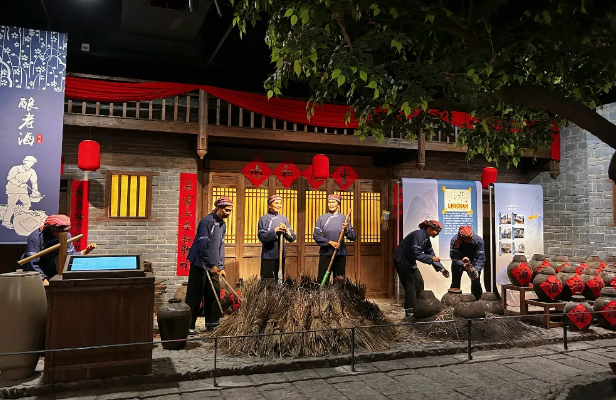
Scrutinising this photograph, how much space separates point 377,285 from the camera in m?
9.46

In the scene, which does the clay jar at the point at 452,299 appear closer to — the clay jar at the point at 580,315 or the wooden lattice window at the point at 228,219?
the clay jar at the point at 580,315

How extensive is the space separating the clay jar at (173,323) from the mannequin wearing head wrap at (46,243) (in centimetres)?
115

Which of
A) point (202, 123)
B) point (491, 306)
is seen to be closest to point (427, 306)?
point (491, 306)

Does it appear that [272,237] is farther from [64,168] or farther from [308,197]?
[64,168]

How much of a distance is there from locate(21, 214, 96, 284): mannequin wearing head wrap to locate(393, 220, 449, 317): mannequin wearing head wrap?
4.41 m

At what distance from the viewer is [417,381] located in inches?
177

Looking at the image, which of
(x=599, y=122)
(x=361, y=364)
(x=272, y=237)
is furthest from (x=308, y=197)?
(x=599, y=122)

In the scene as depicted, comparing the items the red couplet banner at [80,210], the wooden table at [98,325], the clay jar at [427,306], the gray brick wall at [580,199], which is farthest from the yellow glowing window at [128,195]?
the gray brick wall at [580,199]

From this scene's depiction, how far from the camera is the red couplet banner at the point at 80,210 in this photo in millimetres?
7367

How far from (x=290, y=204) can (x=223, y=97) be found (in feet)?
7.99

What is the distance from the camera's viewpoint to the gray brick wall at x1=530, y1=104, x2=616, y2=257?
932cm

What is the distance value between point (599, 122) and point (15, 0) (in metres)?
8.74

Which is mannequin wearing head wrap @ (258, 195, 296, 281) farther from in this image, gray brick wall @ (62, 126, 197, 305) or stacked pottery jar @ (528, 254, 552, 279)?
stacked pottery jar @ (528, 254, 552, 279)

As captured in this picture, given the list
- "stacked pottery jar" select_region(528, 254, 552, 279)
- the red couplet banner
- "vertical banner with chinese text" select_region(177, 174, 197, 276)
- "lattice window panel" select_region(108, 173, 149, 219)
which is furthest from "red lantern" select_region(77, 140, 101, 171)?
"stacked pottery jar" select_region(528, 254, 552, 279)
